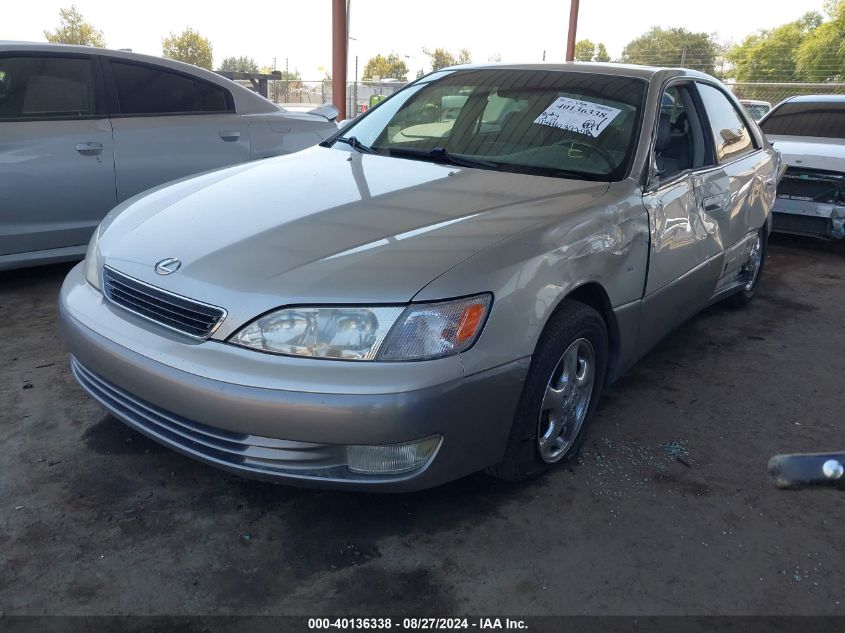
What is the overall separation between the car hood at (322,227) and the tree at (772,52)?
45158mm

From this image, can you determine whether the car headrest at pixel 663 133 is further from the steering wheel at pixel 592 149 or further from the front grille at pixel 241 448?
the front grille at pixel 241 448

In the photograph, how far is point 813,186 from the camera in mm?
6312

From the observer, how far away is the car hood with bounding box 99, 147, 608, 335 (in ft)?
7.04

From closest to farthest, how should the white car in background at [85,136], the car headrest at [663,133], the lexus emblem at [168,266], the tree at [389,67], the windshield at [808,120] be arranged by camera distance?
the lexus emblem at [168,266] < the car headrest at [663,133] < the white car in background at [85,136] < the windshield at [808,120] < the tree at [389,67]

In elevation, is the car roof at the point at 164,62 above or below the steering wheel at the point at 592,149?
above

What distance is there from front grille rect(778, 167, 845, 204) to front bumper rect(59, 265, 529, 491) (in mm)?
5154

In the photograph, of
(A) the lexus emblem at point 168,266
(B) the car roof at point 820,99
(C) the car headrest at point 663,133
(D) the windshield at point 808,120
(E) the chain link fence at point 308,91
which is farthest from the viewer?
(E) the chain link fence at point 308,91

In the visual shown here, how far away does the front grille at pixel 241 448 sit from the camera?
213 cm

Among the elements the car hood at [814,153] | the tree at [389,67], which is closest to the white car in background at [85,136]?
the car hood at [814,153]

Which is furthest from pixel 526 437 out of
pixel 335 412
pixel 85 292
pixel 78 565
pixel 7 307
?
pixel 7 307

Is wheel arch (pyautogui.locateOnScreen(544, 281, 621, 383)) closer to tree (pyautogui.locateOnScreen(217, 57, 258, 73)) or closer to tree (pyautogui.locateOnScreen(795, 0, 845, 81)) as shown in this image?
tree (pyautogui.locateOnScreen(795, 0, 845, 81))

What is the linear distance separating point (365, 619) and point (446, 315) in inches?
33.8

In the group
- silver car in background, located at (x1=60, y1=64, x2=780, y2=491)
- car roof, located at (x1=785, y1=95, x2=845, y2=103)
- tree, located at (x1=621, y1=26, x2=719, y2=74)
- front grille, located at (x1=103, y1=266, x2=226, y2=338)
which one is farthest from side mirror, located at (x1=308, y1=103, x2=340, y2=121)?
tree, located at (x1=621, y1=26, x2=719, y2=74)

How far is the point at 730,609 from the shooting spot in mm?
2092
